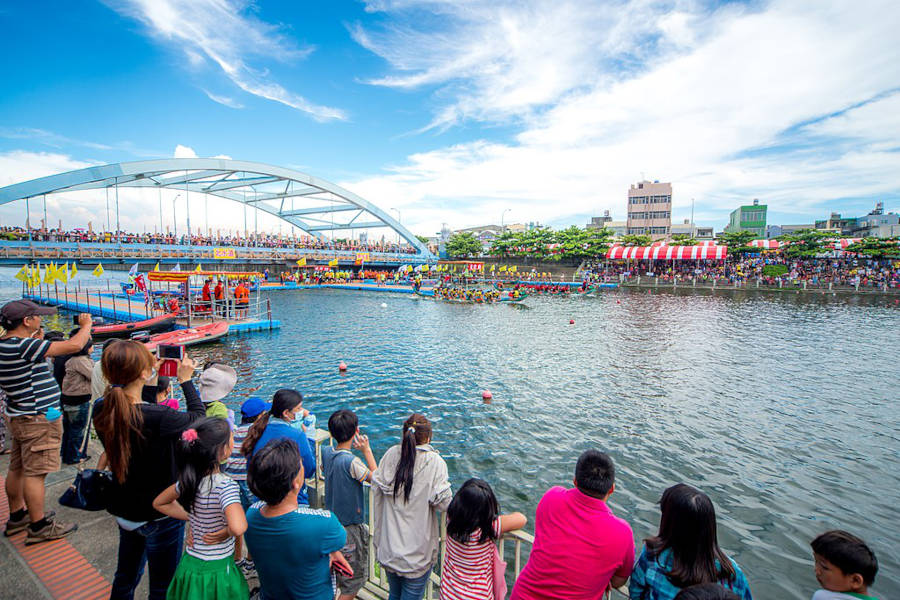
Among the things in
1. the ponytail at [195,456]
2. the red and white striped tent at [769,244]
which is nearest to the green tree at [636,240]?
the red and white striped tent at [769,244]

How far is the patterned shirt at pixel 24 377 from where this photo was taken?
3.72 metres

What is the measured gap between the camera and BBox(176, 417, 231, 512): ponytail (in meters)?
2.51

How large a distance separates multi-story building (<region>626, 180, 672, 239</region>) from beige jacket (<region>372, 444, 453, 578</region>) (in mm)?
86852

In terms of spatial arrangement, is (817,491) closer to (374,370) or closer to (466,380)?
(466,380)

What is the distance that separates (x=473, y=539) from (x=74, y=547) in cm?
402

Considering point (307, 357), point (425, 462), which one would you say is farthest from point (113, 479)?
point (307, 357)

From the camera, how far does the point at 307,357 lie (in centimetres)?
1636

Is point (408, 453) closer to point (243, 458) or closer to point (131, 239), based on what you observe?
point (243, 458)

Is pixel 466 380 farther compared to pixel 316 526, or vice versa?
pixel 466 380

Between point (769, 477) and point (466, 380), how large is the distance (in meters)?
7.96

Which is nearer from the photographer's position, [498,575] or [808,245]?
[498,575]

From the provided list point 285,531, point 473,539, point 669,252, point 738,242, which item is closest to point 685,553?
point 473,539

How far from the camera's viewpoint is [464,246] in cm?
8362

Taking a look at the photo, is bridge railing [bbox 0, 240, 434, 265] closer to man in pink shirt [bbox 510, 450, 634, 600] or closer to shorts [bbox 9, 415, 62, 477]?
shorts [bbox 9, 415, 62, 477]
